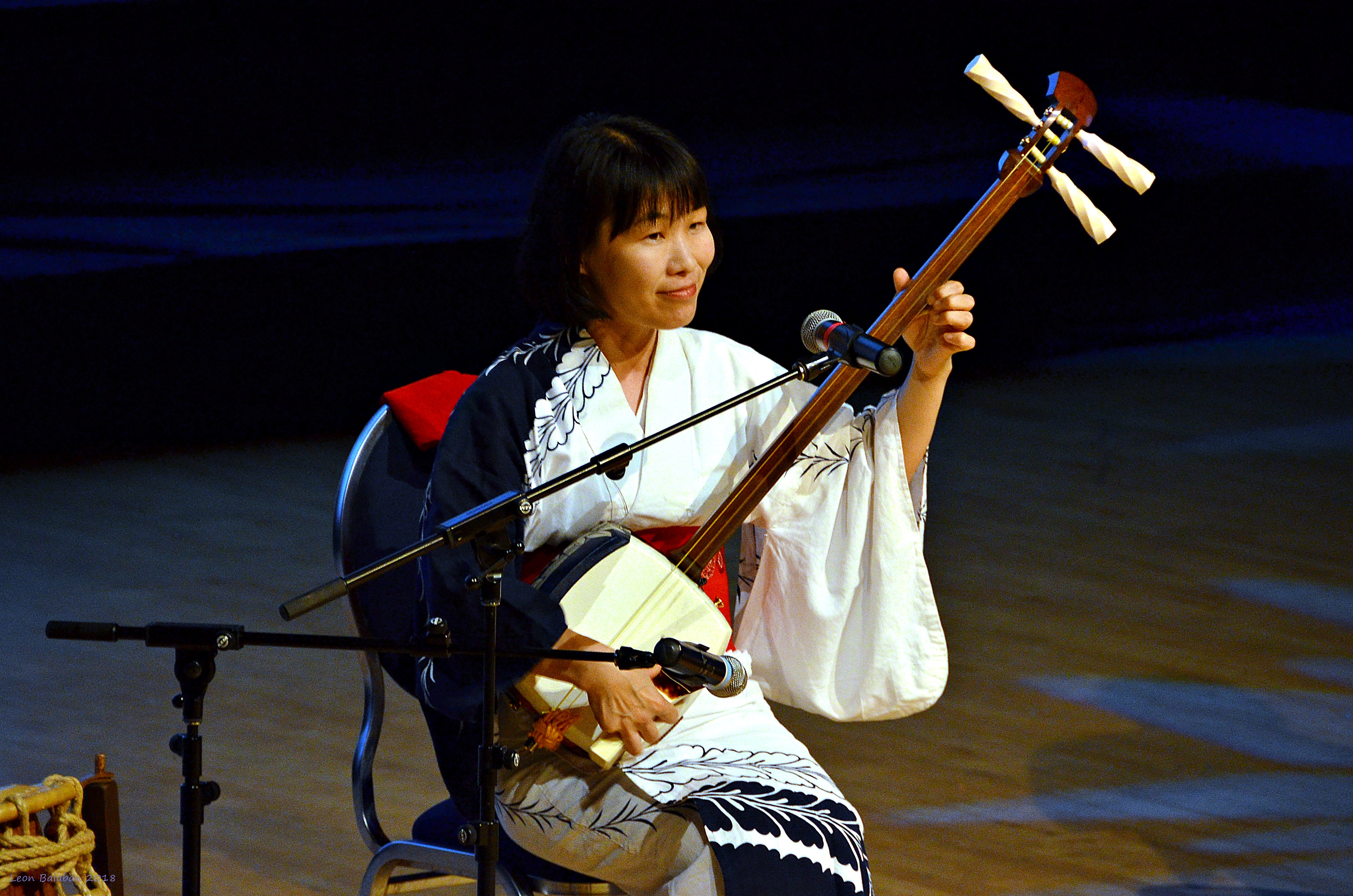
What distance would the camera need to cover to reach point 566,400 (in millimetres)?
1943

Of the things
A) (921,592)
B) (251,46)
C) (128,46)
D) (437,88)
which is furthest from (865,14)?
(921,592)

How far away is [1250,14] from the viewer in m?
6.93

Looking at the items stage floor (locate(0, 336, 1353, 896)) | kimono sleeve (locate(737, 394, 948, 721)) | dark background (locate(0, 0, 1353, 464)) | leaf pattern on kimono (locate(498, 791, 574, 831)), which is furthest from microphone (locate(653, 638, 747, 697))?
dark background (locate(0, 0, 1353, 464))

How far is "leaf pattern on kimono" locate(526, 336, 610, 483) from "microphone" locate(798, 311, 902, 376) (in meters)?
0.36

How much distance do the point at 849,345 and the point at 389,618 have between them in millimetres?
739

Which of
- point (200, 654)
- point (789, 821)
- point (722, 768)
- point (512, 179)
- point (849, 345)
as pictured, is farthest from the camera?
point (512, 179)

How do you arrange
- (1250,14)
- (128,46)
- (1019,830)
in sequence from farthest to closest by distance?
(1250,14) < (128,46) < (1019,830)

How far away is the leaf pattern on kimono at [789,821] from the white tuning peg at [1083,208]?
28.3 inches

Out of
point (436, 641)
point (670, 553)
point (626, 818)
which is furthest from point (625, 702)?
point (436, 641)

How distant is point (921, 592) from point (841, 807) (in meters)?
0.33

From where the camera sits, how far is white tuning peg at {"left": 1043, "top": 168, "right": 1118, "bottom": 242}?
1.89 meters

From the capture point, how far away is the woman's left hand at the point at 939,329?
1.85 meters

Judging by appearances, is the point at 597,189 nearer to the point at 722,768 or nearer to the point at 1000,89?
the point at 1000,89

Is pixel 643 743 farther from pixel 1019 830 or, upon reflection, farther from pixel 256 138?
pixel 256 138
